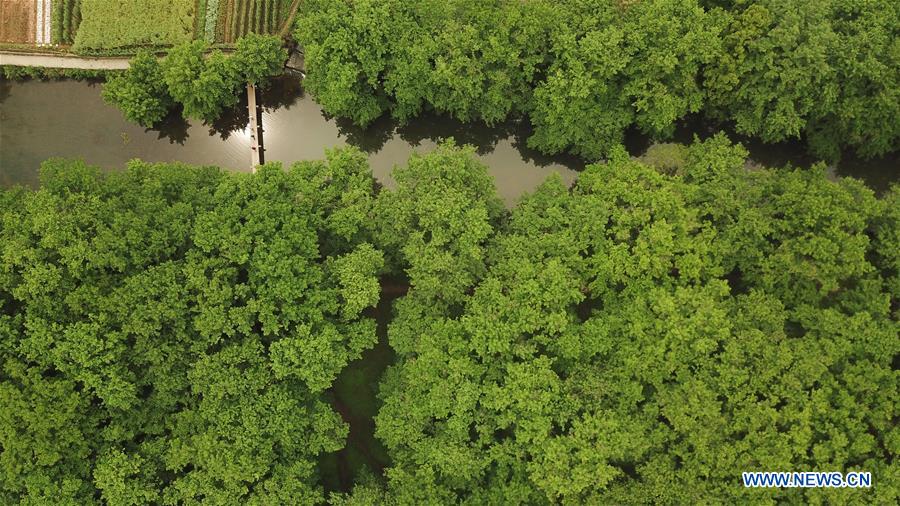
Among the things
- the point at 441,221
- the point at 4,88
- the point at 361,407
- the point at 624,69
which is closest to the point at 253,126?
the point at 441,221

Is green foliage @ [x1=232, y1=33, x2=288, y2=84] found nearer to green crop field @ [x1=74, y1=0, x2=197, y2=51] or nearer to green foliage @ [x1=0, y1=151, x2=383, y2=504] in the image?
green crop field @ [x1=74, y1=0, x2=197, y2=51]

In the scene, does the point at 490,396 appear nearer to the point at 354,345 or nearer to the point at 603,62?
the point at 354,345

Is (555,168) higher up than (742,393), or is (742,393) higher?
(555,168)

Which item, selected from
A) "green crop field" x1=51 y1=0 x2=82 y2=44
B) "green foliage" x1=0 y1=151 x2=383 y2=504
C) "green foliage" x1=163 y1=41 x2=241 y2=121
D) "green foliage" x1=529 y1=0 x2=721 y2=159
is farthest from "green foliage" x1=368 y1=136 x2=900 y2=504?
"green crop field" x1=51 y1=0 x2=82 y2=44

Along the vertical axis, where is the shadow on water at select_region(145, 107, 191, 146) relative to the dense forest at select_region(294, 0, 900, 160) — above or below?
below

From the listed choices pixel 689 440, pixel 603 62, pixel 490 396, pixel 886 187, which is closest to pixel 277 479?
pixel 490 396

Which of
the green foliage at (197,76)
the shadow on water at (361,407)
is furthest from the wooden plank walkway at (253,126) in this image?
the shadow on water at (361,407)

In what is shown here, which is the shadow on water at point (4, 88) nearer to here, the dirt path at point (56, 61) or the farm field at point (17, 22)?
the dirt path at point (56, 61)
